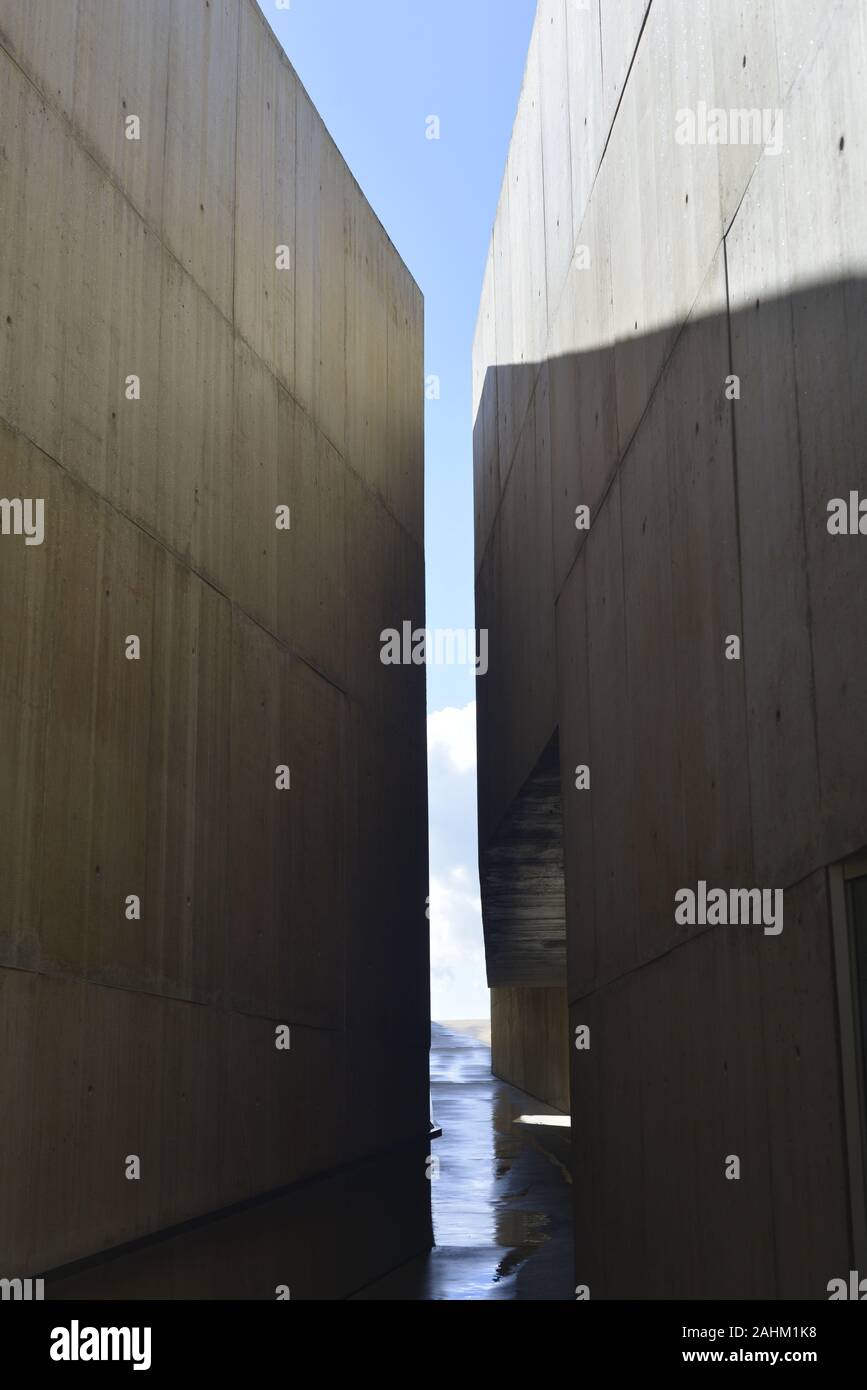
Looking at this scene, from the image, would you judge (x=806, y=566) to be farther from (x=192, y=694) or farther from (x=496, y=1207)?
(x=496, y=1207)

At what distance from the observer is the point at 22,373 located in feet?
21.3

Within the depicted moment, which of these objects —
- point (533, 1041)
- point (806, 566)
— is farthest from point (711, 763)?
point (533, 1041)

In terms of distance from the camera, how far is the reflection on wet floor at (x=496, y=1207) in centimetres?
1112

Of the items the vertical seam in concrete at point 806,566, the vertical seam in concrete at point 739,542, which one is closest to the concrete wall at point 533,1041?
the vertical seam in concrete at point 739,542

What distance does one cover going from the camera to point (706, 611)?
6.03 metres

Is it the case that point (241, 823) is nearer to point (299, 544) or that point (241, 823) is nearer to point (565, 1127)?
point (299, 544)

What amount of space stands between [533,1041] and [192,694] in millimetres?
20356

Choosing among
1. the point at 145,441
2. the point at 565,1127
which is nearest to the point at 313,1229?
the point at 145,441

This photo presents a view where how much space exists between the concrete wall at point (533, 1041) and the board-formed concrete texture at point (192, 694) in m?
11.8

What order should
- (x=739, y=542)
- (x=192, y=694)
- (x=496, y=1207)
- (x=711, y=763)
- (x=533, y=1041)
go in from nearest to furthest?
1. (x=739, y=542)
2. (x=711, y=763)
3. (x=192, y=694)
4. (x=496, y=1207)
5. (x=533, y=1041)

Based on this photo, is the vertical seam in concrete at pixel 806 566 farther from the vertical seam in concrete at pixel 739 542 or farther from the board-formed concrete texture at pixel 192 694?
the board-formed concrete texture at pixel 192 694

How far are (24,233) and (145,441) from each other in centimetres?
146

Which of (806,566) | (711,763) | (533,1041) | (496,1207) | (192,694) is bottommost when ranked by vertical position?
(496,1207)

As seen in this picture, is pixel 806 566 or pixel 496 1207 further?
pixel 496 1207
